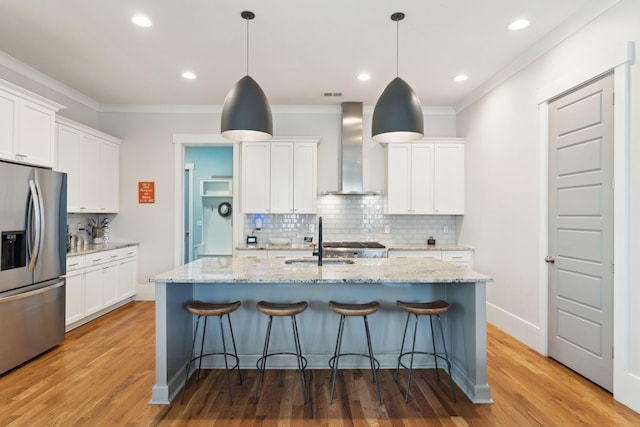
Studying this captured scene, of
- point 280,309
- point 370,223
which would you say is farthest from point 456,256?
point 280,309

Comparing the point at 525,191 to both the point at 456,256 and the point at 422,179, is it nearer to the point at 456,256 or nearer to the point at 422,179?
the point at 456,256

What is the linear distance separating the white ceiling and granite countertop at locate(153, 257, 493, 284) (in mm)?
2075

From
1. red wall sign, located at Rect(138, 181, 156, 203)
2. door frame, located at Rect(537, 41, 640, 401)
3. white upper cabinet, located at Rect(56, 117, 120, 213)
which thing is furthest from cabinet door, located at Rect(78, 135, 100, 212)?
door frame, located at Rect(537, 41, 640, 401)

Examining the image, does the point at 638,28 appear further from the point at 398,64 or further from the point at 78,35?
the point at 78,35

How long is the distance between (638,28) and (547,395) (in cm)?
265

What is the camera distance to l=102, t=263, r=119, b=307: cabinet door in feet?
14.5

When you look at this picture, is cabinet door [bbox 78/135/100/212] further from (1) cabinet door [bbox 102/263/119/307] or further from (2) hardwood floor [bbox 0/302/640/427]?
(2) hardwood floor [bbox 0/302/640/427]

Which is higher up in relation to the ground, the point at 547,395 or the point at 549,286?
the point at 549,286

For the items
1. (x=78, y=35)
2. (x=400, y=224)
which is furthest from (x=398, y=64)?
(x=78, y=35)

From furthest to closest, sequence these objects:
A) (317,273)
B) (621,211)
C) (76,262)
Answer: (76,262) → (317,273) → (621,211)

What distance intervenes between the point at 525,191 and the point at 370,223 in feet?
7.40

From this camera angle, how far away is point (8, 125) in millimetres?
3000

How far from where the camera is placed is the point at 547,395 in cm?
256

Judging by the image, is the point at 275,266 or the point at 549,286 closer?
the point at 275,266
